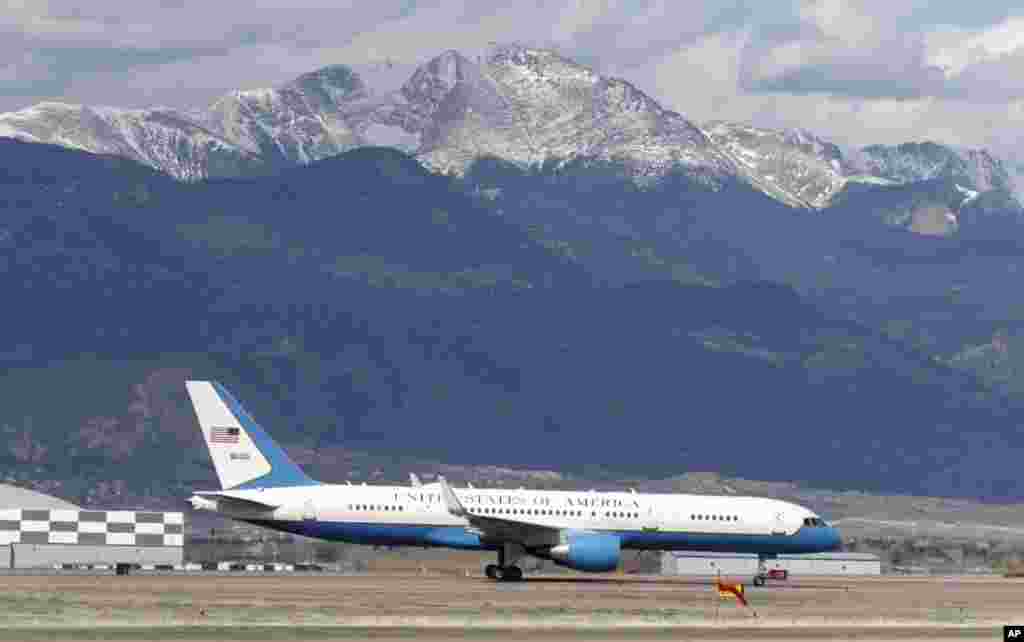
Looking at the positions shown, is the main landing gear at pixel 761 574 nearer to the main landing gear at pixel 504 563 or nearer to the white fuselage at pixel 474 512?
the white fuselage at pixel 474 512

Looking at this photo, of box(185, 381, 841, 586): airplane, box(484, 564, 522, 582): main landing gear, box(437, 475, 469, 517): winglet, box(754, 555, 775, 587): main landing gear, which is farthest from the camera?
box(754, 555, 775, 587): main landing gear

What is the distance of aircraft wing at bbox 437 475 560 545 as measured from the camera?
110 meters

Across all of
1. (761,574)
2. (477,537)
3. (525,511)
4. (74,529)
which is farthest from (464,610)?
(74,529)

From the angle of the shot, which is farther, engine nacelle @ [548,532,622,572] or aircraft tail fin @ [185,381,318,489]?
aircraft tail fin @ [185,381,318,489]

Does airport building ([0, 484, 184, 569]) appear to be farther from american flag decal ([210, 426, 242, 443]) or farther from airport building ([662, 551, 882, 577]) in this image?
airport building ([662, 551, 882, 577])

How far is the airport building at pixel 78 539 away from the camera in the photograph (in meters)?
119

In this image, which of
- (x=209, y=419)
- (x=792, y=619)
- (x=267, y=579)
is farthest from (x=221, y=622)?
(x=209, y=419)

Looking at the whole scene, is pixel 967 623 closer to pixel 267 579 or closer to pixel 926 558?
pixel 267 579

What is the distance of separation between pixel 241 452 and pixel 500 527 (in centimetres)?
1393

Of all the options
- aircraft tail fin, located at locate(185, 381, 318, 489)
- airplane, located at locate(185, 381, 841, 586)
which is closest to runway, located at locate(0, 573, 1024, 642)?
airplane, located at locate(185, 381, 841, 586)

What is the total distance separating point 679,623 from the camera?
263ft

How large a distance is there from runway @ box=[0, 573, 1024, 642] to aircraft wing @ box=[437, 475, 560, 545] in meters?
2.16

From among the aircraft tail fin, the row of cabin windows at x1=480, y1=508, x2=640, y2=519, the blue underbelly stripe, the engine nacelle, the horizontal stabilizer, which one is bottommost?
the engine nacelle

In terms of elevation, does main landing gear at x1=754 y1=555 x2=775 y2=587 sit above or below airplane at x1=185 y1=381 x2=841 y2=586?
below
